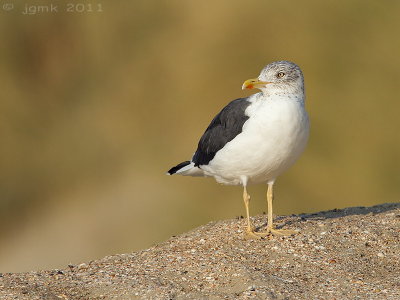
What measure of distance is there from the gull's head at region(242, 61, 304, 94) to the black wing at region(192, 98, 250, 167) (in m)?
0.30

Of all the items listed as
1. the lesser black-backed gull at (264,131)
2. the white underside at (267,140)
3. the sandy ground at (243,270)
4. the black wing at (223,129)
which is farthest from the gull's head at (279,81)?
the sandy ground at (243,270)

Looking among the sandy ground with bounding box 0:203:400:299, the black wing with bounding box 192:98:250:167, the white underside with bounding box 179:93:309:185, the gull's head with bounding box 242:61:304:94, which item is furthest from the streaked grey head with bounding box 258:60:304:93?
the sandy ground with bounding box 0:203:400:299

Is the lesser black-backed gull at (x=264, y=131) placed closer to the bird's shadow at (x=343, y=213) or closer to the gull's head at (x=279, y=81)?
the gull's head at (x=279, y=81)

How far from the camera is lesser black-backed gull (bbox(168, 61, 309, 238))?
8.59 m

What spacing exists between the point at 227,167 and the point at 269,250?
1.18m

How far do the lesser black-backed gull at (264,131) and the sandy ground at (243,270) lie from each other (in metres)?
0.52

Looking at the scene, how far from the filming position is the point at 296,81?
8.93m

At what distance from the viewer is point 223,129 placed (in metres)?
9.37

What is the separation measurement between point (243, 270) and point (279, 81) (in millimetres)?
2311

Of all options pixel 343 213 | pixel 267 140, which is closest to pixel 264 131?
pixel 267 140

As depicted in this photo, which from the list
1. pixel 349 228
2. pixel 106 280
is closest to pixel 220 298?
pixel 106 280

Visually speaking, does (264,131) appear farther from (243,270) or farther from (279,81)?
(243,270)

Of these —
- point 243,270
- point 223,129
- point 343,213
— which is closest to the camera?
point 243,270

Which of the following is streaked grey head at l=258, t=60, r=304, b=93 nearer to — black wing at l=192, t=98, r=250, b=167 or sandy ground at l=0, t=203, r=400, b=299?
black wing at l=192, t=98, r=250, b=167
